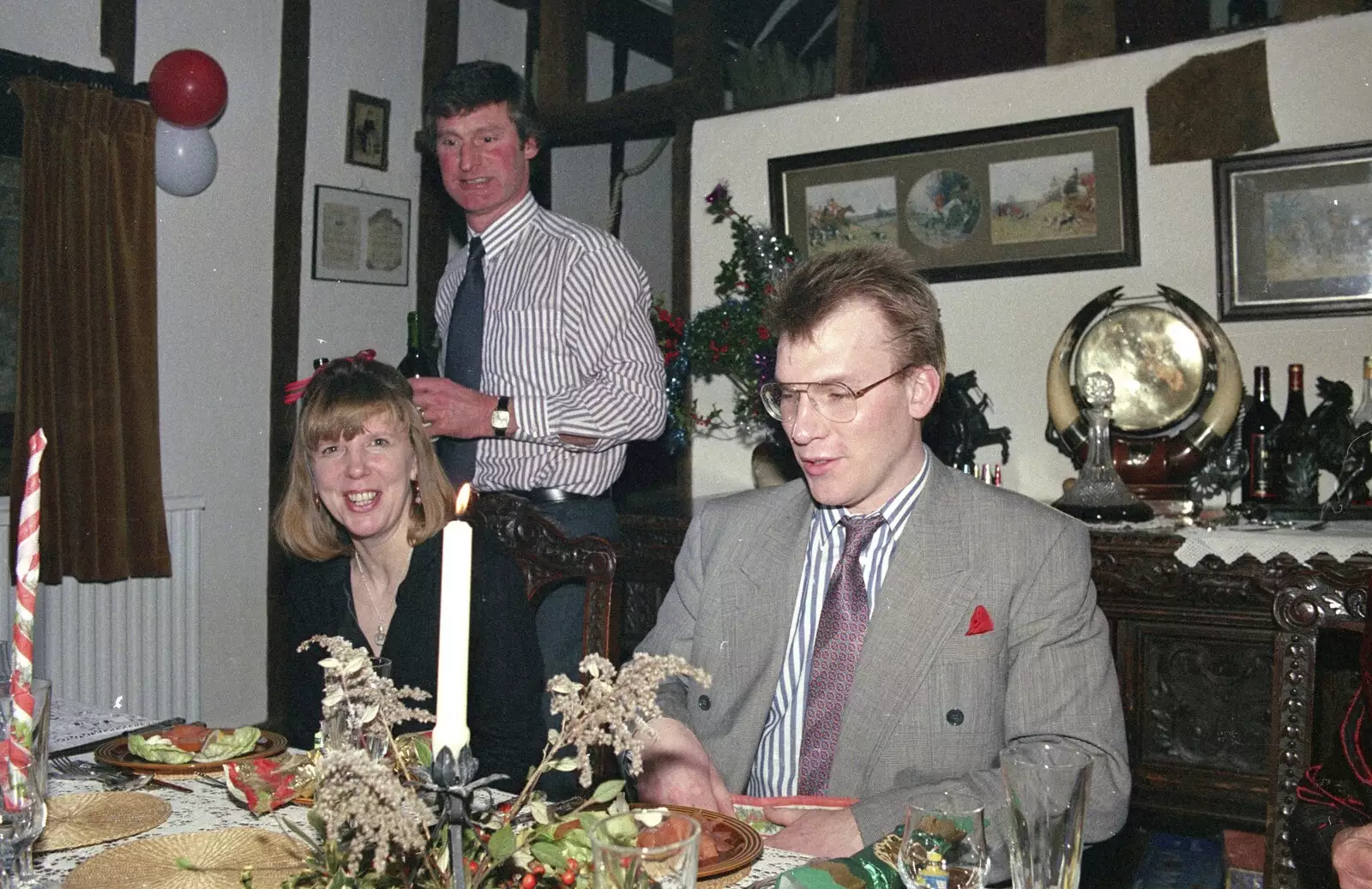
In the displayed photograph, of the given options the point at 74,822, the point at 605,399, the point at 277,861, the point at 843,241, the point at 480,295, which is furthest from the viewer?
the point at 843,241

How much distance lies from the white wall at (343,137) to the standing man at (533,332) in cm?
219

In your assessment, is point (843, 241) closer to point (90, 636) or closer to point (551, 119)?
point (551, 119)

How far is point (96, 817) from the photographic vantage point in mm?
1368

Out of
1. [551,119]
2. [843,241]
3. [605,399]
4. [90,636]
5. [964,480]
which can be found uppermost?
[551,119]

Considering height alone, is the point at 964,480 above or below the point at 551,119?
below

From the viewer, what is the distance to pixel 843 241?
4.62m

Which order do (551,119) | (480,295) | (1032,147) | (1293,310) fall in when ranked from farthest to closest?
(551,119)
(1032,147)
(1293,310)
(480,295)

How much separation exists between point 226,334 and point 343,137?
1021 mm

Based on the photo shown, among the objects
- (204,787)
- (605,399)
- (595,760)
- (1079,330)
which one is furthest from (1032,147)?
(204,787)

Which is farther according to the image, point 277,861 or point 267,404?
point 267,404

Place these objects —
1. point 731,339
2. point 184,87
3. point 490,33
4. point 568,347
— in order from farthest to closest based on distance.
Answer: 1. point 490,33
2. point 731,339
3. point 184,87
4. point 568,347

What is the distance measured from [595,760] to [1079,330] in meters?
2.58

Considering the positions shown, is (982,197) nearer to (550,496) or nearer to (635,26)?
(550,496)

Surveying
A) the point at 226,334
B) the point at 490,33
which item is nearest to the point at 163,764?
the point at 226,334
